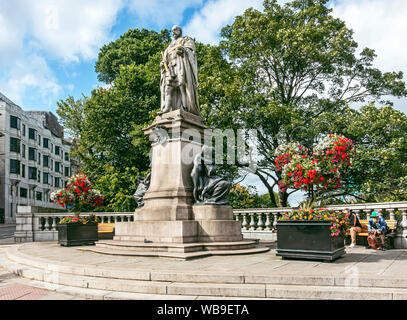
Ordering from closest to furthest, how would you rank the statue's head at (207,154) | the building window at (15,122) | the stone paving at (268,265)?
1. the stone paving at (268,265)
2. the statue's head at (207,154)
3. the building window at (15,122)

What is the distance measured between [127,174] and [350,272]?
19339mm

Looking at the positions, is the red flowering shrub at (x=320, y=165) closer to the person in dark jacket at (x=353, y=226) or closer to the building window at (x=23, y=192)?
the person in dark jacket at (x=353, y=226)

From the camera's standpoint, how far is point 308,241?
25.1 ft

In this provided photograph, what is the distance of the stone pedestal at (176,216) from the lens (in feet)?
29.9

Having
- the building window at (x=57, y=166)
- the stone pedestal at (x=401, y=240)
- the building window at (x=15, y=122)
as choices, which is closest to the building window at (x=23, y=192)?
the building window at (x=15, y=122)

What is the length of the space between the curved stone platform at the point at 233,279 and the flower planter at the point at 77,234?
16.8 ft

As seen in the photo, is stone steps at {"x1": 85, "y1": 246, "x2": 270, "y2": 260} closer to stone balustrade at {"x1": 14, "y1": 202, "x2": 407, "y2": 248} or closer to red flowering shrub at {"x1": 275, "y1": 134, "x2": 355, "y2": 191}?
red flowering shrub at {"x1": 275, "y1": 134, "x2": 355, "y2": 191}

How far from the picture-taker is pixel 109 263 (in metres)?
7.48

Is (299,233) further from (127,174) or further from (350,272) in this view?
(127,174)

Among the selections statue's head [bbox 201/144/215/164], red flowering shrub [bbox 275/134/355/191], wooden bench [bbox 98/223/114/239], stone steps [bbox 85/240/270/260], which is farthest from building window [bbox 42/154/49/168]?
red flowering shrub [bbox 275/134/355/191]

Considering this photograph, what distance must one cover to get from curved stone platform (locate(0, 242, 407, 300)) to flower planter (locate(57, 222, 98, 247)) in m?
5.12

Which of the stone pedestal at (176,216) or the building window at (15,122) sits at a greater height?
the building window at (15,122)

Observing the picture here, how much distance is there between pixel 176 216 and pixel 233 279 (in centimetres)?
411

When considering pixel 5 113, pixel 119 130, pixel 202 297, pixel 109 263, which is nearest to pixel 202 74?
pixel 119 130
